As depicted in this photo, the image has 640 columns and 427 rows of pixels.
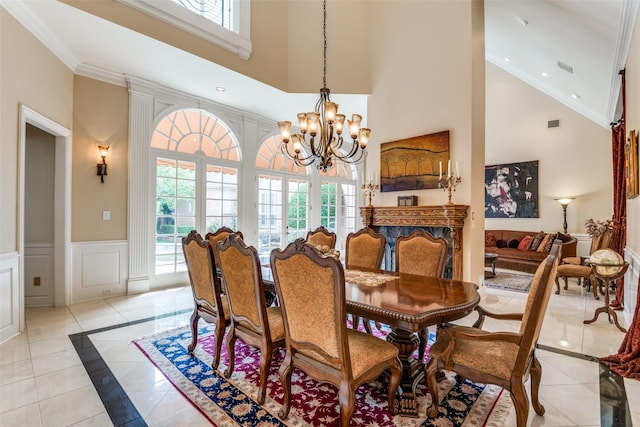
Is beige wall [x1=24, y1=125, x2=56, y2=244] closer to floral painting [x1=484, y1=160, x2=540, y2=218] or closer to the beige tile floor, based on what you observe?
the beige tile floor

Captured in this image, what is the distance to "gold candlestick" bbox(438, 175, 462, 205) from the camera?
155 inches

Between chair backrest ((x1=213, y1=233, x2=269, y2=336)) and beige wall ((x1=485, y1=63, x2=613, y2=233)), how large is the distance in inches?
300

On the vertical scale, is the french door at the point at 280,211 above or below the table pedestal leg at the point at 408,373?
above

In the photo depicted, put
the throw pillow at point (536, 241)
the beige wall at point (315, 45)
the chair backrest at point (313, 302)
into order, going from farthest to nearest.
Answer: the throw pillow at point (536, 241)
the beige wall at point (315, 45)
the chair backrest at point (313, 302)

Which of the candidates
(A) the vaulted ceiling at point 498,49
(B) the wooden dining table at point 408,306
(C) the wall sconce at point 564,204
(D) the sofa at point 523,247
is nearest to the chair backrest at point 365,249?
(B) the wooden dining table at point 408,306

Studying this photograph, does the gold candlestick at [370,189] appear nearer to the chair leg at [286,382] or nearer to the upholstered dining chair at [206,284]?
the upholstered dining chair at [206,284]

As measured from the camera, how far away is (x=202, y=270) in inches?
97.0

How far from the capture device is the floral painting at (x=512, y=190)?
734cm

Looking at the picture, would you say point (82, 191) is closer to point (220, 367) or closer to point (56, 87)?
point (56, 87)

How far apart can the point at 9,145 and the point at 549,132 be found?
945 cm

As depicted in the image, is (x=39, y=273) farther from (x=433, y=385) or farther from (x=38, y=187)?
(x=433, y=385)

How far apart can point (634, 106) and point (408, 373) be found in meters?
3.63

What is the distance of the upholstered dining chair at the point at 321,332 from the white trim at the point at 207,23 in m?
3.52

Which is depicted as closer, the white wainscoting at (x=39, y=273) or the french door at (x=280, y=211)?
the white wainscoting at (x=39, y=273)
